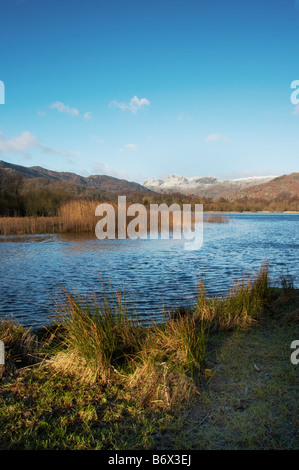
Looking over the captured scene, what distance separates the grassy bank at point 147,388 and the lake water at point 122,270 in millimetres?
1944

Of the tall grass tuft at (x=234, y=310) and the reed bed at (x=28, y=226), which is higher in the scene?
the reed bed at (x=28, y=226)

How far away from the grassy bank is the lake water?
1944mm

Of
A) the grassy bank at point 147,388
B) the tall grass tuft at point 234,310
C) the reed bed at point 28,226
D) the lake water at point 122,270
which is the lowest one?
the lake water at point 122,270

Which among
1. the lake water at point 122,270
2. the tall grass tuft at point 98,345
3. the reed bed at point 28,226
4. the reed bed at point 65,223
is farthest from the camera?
the reed bed at point 65,223

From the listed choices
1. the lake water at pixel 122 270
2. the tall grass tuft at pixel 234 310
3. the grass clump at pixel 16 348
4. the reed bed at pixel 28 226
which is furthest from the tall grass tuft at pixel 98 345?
the reed bed at pixel 28 226

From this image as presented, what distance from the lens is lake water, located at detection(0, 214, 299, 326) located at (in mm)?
7535

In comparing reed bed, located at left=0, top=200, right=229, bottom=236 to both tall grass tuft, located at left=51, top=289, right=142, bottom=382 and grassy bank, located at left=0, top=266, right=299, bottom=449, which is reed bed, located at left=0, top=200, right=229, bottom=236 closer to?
grassy bank, located at left=0, top=266, right=299, bottom=449

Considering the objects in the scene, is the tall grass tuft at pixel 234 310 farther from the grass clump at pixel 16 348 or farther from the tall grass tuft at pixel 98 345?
the grass clump at pixel 16 348

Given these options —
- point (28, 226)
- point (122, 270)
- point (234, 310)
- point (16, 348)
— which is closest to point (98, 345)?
point (16, 348)

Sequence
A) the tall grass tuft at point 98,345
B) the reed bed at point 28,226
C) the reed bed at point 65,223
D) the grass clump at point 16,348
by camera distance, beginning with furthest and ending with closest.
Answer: the reed bed at point 65,223
the reed bed at point 28,226
the grass clump at point 16,348
the tall grass tuft at point 98,345

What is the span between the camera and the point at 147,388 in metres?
3.40

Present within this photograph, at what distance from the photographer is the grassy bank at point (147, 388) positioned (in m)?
2.75
